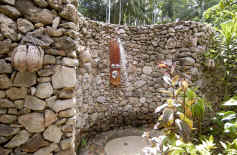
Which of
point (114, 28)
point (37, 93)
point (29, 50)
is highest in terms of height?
point (114, 28)

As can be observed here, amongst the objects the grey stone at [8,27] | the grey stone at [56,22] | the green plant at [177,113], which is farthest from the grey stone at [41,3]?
the green plant at [177,113]

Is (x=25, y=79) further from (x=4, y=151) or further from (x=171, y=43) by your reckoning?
(x=171, y=43)

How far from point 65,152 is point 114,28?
103 inches

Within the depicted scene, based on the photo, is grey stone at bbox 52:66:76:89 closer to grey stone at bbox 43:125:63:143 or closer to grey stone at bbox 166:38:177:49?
grey stone at bbox 43:125:63:143

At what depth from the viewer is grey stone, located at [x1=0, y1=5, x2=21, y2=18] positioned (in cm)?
79

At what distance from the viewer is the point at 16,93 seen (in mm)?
873

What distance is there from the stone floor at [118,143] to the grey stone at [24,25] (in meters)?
2.09

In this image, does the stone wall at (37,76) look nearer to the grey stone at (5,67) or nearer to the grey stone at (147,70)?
the grey stone at (5,67)

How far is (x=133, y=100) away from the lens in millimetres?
3127

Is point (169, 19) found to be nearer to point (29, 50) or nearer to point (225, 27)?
point (225, 27)

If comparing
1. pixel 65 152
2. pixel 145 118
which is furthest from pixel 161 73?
pixel 65 152

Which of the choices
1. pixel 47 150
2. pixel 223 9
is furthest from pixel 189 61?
pixel 47 150

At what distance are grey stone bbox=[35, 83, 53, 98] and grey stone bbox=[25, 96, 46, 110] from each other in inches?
1.5

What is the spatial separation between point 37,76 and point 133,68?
7.86ft
